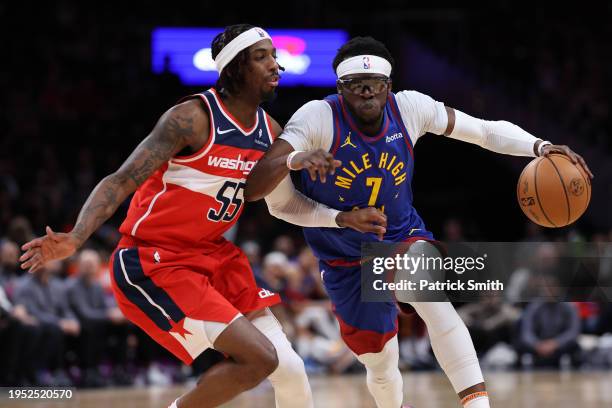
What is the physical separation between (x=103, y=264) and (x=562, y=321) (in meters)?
5.73

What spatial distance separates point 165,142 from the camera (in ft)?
14.9

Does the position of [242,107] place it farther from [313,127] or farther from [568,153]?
[568,153]

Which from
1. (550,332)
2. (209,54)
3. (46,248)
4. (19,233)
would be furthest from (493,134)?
(209,54)

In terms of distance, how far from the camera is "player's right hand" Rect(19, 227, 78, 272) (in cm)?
408

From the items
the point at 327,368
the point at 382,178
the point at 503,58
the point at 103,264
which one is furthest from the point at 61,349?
the point at 503,58

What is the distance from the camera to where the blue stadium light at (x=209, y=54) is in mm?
15648

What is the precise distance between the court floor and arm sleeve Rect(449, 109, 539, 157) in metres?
3.04

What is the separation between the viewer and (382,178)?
532 cm

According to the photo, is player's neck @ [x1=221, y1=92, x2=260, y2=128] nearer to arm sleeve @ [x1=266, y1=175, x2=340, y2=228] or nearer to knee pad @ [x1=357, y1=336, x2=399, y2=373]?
arm sleeve @ [x1=266, y1=175, x2=340, y2=228]

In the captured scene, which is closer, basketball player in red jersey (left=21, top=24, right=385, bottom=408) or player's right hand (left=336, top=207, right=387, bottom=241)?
basketball player in red jersey (left=21, top=24, right=385, bottom=408)

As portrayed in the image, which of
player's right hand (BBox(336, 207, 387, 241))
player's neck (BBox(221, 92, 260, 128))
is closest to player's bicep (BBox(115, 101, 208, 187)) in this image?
player's neck (BBox(221, 92, 260, 128))

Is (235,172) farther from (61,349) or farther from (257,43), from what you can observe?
(61,349)

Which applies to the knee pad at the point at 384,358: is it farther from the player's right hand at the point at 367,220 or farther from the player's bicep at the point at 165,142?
the player's bicep at the point at 165,142

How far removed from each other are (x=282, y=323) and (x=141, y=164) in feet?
22.2
